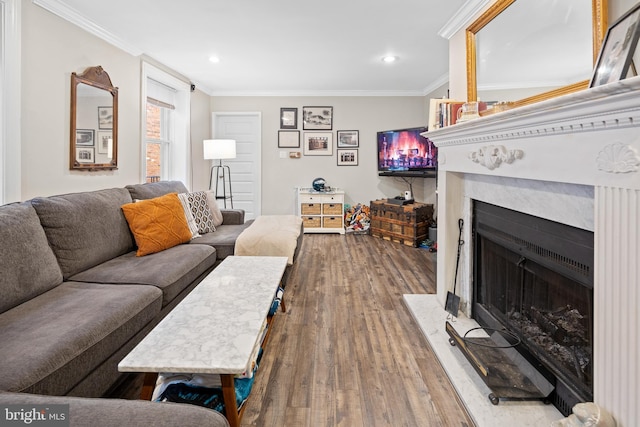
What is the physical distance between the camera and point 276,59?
13.2 feet

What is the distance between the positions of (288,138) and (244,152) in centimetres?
81

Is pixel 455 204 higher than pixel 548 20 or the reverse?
the reverse

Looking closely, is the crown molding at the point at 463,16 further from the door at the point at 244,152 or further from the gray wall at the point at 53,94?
the door at the point at 244,152

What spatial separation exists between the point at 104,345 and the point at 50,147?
194 cm

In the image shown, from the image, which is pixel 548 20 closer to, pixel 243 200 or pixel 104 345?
pixel 104 345

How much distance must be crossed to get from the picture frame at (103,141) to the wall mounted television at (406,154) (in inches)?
148

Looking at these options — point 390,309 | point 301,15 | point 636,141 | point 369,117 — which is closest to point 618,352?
point 636,141

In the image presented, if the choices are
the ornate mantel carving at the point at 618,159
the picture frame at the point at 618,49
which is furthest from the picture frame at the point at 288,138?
the ornate mantel carving at the point at 618,159

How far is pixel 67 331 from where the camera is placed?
1357 millimetres

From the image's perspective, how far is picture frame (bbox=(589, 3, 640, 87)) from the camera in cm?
114

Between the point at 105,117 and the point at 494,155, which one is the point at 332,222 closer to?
the point at 105,117

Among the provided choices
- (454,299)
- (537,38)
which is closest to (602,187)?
(537,38)

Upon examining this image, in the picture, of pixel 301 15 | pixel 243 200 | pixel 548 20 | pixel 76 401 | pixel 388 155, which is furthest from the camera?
pixel 243 200

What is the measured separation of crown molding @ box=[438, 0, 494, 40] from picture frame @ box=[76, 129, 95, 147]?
321cm
